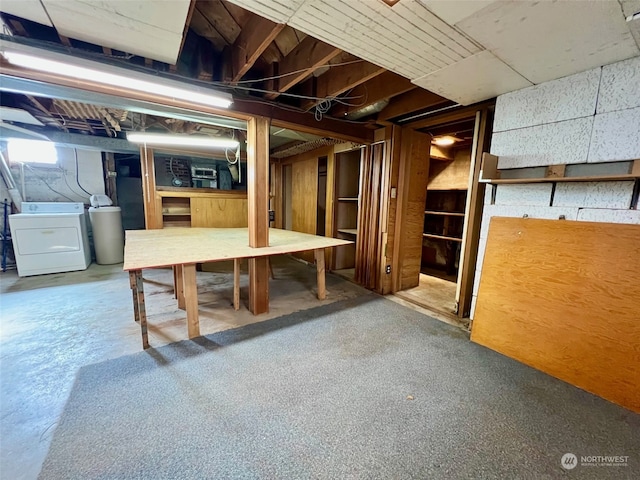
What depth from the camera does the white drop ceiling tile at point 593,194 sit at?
1.70m

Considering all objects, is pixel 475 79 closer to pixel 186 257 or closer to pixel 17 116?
pixel 186 257

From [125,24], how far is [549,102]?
316 cm

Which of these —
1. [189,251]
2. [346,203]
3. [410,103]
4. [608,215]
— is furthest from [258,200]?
[608,215]

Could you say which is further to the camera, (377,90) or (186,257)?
(377,90)

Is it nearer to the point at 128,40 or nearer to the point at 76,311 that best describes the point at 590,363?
the point at 128,40

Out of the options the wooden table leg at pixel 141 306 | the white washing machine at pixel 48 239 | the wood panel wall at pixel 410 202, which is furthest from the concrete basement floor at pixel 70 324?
the wood panel wall at pixel 410 202

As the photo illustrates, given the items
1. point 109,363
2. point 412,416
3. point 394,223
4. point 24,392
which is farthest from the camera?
point 394,223

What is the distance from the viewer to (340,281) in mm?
4078

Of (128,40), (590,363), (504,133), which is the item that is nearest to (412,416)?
(590,363)

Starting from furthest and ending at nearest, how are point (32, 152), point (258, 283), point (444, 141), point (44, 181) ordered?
Result: point (44, 181)
point (32, 152)
point (444, 141)
point (258, 283)

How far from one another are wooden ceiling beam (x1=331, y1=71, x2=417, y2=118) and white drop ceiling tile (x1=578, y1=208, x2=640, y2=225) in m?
1.75

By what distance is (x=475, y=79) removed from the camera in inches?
78.1

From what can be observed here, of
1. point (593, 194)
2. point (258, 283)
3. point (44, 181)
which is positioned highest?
point (44, 181)

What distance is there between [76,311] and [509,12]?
4524mm
